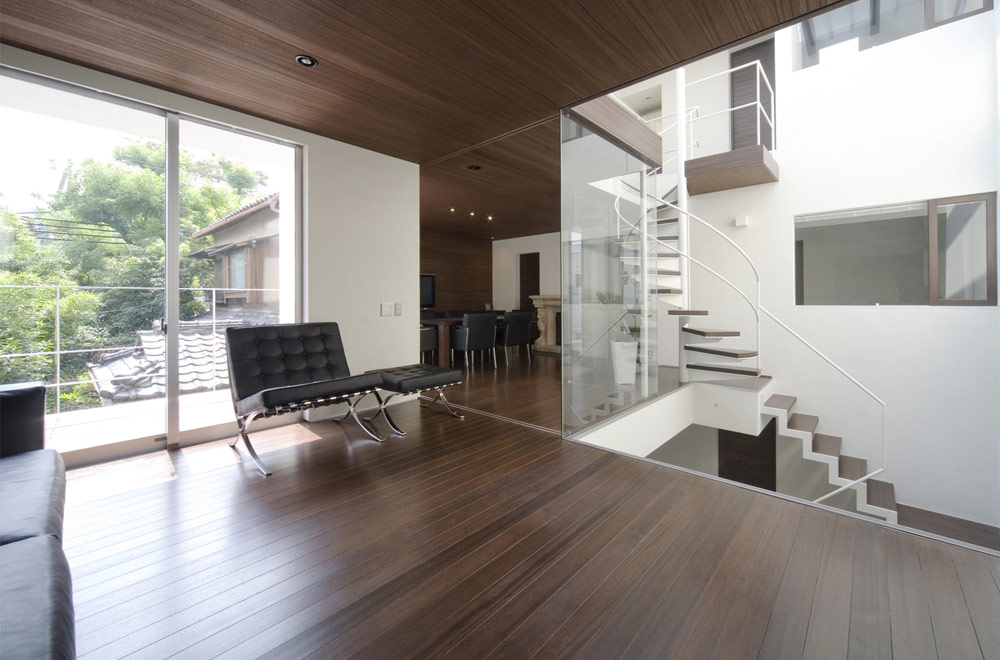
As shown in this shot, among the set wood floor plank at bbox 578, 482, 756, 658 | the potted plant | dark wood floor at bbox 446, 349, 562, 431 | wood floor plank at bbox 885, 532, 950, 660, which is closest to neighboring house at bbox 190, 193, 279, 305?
dark wood floor at bbox 446, 349, 562, 431

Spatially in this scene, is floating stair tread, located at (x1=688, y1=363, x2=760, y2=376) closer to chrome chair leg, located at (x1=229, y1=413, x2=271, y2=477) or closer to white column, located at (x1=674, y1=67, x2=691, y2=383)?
white column, located at (x1=674, y1=67, x2=691, y2=383)

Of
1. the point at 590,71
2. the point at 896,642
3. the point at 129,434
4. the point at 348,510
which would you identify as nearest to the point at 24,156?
the point at 129,434

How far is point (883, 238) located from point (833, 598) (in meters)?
4.78

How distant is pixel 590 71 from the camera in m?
2.73

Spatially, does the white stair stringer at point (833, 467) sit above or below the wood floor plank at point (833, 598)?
below

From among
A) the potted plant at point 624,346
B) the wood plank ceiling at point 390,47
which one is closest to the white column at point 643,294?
the potted plant at point 624,346

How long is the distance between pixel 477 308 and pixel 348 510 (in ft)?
27.1

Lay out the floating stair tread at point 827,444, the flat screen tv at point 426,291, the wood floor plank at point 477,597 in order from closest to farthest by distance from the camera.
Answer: the wood floor plank at point 477,597
the floating stair tread at point 827,444
the flat screen tv at point 426,291

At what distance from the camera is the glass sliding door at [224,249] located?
127 inches

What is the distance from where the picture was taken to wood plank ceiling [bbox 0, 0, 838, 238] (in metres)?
2.14

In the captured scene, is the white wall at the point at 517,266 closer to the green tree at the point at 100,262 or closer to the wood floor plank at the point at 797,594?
the green tree at the point at 100,262

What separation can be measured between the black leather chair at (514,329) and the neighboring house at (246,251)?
4026 millimetres

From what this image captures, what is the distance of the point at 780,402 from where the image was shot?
4664 mm

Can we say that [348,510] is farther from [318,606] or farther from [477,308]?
[477,308]
